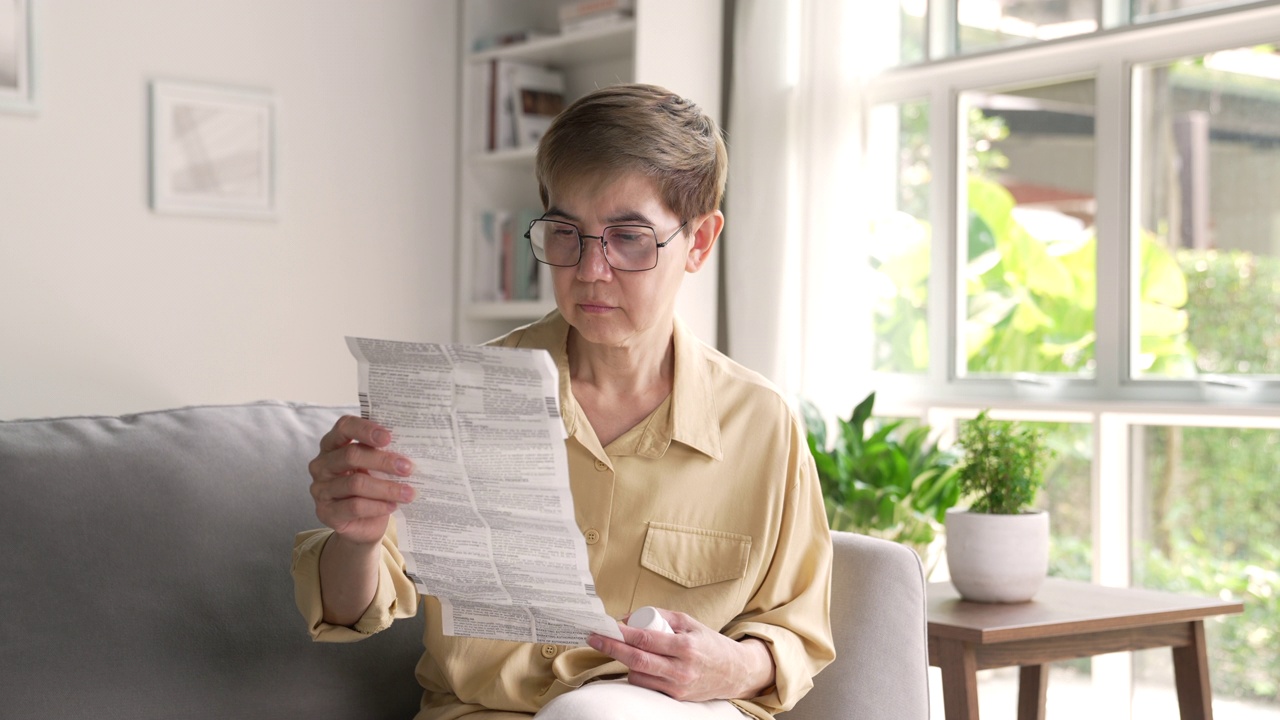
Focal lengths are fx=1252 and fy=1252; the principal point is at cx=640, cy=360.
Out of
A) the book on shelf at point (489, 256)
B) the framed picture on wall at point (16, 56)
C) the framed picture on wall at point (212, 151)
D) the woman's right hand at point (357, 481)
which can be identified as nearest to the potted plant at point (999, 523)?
the woman's right hand at point (357, 481)

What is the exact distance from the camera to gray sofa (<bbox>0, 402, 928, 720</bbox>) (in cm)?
151

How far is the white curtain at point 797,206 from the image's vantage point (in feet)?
10.6

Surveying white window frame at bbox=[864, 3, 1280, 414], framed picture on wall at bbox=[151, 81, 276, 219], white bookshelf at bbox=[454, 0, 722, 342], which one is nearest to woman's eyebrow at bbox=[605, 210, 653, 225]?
white window frame at bbox=[864, 3, 1280, 414]

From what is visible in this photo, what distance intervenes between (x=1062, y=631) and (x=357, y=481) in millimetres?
1154

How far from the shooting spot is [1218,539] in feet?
9.27

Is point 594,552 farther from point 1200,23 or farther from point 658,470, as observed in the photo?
point 1200,23

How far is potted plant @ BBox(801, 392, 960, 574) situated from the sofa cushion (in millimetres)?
1095

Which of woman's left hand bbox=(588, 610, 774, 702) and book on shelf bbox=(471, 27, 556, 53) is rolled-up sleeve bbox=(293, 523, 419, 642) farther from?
book on shelf bbox=(471, 27, 556, 53)

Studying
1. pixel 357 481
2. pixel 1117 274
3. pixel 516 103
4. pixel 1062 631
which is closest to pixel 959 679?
pixel 1062 631

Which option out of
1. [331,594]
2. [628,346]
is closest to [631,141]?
[628,346]

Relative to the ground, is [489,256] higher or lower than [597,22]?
lower

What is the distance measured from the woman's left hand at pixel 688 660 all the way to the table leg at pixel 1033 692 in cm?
115

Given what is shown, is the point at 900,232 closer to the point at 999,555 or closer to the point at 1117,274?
the point at 1117,274

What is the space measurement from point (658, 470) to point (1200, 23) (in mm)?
2001
